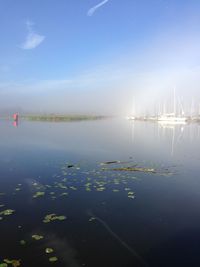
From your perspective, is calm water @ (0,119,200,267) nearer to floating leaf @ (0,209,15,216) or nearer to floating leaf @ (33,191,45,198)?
floating leaf @ (33,191,45,198)

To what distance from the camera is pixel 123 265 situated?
8109 mm

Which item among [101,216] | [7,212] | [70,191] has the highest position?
[7,212]

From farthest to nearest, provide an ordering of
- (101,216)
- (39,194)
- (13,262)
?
(39,194)
(101,216)
(13,262)

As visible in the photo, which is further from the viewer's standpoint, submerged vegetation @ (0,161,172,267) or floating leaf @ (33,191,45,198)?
floating leaf @ (33,191,45,198)

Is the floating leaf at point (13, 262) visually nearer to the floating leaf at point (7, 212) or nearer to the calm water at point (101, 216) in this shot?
the calm water at point (101, 216)

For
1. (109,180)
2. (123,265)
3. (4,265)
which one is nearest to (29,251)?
(4,265)

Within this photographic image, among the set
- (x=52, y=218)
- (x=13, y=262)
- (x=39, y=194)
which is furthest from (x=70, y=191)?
(x=13, y=262)

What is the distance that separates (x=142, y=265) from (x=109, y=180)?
32.3 ft

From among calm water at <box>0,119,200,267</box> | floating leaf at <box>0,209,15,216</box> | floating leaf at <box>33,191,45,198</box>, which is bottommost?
calm water at <box>0,119,200,267</box>

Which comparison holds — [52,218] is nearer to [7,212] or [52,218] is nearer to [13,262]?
[7,212]

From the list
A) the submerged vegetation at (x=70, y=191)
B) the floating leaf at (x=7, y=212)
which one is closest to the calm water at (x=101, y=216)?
the submerged vegetation at (x=70, y=191)

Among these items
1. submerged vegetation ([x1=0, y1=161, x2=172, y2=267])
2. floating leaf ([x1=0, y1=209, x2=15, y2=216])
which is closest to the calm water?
submerged vegetation ([x1=0, y1=161, x2=172, y2=267])

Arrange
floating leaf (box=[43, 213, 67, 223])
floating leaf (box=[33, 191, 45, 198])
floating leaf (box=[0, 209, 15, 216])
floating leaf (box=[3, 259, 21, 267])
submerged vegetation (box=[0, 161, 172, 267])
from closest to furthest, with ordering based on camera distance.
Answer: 1. floating leaf (box=[3, 259, 21, 267])
2. submerged vegetation (box=[0, 161, 172, 267])
3. floating leaf (box=[43, 213, 67, 223])
4. floating leaf (box=[0, 209, 15, 216])
5. floating leaf (box=[33, 191, 45, 198])

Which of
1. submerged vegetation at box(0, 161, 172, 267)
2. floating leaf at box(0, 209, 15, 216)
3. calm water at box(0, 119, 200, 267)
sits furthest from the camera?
floating leaf at box(0, 209, 15, 216)
